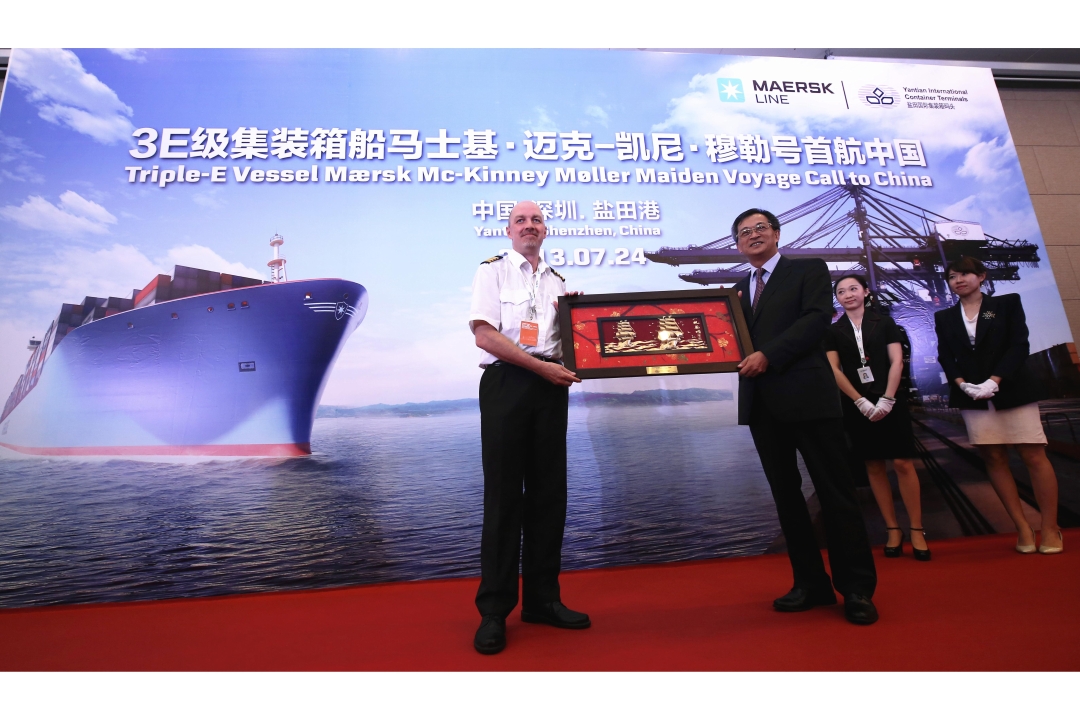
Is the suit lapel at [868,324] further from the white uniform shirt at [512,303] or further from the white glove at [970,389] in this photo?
the white uniform shirt at [512,303]

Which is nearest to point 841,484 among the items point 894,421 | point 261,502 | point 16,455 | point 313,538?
point 894,421

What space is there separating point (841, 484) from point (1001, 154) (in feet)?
10.6

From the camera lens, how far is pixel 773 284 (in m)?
1.69

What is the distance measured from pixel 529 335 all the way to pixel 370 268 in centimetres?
157

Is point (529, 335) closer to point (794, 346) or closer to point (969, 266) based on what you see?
point (794, 346)

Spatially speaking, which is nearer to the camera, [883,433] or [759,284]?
[759,284]

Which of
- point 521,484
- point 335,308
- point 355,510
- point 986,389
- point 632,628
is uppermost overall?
point 335,308

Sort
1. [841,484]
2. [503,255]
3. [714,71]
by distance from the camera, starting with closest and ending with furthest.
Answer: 1. [841,484]
2. [503,255]
3. [714,71]

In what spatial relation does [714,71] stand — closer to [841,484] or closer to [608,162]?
[608,162]

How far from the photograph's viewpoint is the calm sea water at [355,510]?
232cm

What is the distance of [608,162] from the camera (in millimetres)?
3102

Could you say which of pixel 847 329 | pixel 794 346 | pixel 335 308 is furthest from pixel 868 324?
pixel 335 308

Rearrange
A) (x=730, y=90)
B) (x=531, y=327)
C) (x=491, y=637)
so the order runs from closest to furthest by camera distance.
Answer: (x=491, y=637) → (x=531, y=327) → (x=730, y=90)

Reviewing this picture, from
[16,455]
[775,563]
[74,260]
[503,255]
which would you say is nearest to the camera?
[503,255]
